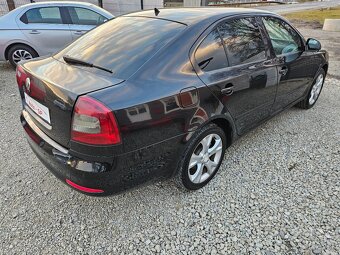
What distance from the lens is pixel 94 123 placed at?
1.68m

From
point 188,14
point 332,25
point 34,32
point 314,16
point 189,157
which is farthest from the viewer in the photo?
point 314,16

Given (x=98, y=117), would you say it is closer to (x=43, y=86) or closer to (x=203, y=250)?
(x=43, y=86)

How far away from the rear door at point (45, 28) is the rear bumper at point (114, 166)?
176 inches

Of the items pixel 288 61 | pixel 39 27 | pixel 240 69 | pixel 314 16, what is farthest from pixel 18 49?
pixel 314 16

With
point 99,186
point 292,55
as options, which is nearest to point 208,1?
point 292,55

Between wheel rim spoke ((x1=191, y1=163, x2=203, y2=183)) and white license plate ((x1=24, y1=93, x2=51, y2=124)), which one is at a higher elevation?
white license plate ((x1=24, y1=93, x2=51, y2=124))

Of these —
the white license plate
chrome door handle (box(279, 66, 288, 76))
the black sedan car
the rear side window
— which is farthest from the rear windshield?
the rear side window

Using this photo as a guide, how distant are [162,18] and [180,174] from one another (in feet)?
4.91

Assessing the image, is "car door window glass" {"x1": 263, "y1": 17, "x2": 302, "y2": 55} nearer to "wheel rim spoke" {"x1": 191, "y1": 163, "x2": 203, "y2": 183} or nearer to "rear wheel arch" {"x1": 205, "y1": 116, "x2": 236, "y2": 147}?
"rear wheel arch" {"x1": 205, "y1": 116, "x2": 236, "y2": 147}

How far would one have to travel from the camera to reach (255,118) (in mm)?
2971

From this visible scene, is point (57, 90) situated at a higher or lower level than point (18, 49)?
higher

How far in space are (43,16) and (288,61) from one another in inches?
212

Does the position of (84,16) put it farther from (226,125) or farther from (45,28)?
(226,125)

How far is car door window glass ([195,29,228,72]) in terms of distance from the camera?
7.27 feet
